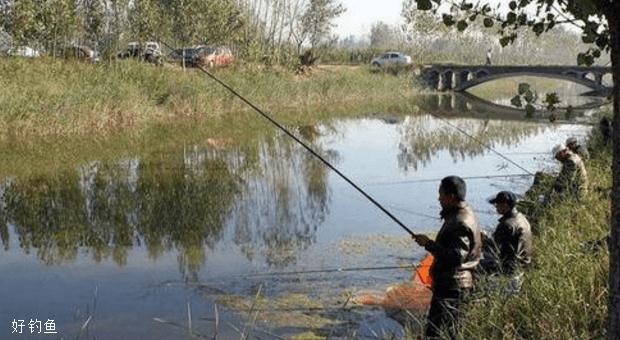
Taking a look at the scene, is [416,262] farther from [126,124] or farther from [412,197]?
[126,124]

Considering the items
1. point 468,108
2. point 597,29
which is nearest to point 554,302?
point 597,29

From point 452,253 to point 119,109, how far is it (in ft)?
64.0

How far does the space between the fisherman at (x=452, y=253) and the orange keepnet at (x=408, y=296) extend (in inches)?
84.4

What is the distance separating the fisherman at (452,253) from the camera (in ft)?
17.7

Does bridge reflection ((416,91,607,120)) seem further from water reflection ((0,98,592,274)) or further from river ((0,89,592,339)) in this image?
water reflection ((0,98,592,274))

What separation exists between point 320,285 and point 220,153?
11.7m

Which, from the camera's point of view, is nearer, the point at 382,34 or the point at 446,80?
the point at 446,80

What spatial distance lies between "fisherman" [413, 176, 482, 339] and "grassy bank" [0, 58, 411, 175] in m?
13.0

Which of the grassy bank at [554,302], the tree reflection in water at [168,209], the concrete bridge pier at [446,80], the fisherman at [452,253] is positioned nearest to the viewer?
the grassy bank at [554,302]

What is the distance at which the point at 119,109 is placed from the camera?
23.2m

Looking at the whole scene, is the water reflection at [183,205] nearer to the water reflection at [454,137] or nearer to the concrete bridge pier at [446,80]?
the water reflection at [454,137]

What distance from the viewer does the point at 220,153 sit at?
2014 cm

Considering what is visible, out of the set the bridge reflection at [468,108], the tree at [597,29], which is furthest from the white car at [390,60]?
the tree at [597,29]

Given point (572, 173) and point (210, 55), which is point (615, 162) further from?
point (210, 55)
